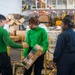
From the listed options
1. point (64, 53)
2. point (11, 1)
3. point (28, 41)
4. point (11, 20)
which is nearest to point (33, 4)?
A: point (11, 1)

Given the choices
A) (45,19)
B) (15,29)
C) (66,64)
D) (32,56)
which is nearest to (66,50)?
(66,64)

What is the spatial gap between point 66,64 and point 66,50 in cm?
19

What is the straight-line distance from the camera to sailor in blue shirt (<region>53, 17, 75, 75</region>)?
2820 mm

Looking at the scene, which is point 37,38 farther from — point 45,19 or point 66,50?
point 45,19

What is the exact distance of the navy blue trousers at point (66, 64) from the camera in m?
2.85

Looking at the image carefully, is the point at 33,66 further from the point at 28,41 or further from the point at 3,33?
the point at 3,33

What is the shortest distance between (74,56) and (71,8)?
6.18m

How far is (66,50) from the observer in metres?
2.84

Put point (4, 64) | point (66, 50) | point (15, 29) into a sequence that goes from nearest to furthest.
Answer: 1. point (66, 50)
2. point (4, 64)
3. point (15, 29)

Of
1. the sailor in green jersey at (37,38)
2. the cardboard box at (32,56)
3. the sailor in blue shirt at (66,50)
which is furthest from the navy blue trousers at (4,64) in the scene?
the sailor in blue shirt at (66,50)

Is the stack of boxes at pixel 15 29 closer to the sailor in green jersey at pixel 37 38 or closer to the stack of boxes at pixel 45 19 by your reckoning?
the stack of boxes at pixel 45 19

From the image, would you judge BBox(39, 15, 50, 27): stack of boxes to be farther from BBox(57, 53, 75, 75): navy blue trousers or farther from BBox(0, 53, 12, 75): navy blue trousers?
BBox(57, 53, 75, 75): navy blue trousers

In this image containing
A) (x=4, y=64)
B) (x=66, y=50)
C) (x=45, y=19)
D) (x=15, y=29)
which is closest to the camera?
(x=66, y=50)

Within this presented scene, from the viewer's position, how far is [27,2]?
30.7ft
